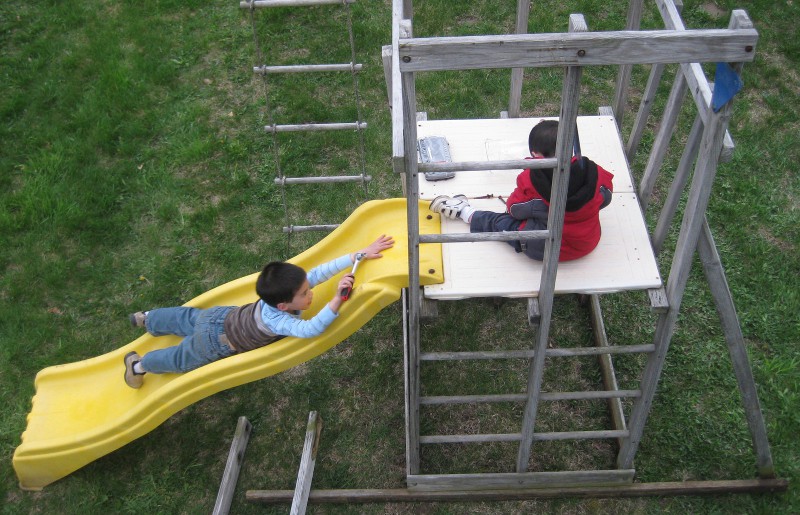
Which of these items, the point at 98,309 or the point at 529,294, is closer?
the point at 529,294

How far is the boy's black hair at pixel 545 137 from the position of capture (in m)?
3.64

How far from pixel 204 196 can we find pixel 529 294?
3.42 m

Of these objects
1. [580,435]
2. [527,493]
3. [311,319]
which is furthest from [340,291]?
[527,493]

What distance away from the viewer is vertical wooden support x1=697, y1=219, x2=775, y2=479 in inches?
143

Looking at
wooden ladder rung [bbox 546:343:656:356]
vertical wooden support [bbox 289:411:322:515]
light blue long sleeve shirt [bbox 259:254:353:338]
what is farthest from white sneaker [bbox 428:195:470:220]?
vertical wooden support [bbox 289:411:322:515]

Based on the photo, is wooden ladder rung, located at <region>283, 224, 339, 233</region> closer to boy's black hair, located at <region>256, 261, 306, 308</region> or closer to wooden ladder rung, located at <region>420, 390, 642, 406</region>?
boy's black hair, located at <region>256, 261, 306, 308</region>

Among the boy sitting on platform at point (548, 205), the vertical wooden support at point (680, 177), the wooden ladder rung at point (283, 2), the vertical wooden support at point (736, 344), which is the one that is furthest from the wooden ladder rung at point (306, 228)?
the vertical wooden support at point (736, 344)

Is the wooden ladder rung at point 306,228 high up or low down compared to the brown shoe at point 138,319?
up

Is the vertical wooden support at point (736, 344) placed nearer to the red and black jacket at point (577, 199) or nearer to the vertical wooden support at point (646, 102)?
the red and black jacket at point (577, 199)

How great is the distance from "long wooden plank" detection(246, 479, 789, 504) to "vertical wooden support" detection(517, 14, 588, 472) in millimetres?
237

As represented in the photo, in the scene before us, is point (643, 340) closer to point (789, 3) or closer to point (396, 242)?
point (396, 242)

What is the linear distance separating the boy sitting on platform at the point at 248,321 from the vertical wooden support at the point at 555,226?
1090mm

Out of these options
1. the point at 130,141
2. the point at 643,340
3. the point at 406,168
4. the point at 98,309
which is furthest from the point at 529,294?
the point at 130,141

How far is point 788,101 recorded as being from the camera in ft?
22.0
